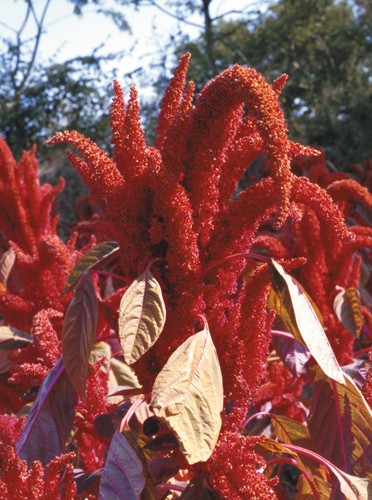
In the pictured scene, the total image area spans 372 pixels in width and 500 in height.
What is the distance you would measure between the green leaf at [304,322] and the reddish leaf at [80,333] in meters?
0.28

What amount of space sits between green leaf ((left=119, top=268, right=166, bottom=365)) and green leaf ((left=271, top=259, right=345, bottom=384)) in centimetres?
17

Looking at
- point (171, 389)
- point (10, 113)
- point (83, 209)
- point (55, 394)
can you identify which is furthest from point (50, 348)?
point (10, 113)

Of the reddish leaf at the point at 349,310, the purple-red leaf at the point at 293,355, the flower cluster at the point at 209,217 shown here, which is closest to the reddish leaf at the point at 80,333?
the flower cluster at the point at 209,217

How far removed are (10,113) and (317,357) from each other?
21.6 ft

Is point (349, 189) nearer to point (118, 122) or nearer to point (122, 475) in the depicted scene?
point (118, 122)

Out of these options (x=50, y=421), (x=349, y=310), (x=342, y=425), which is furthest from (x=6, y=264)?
(x=342, y=425)

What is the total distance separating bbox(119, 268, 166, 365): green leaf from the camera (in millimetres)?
897

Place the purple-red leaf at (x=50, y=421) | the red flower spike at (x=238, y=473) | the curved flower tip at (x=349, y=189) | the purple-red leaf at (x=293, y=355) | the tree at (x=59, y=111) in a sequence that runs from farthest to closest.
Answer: the tree at (x=59, y=111) < the curved flower tip at (x=349, y=189) < the purple-red leaf at (x=293, y=355) < the purple-red leaf at (x=50, y=421) < the red flower spike at (x=238, y=473)

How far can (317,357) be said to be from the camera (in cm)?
92

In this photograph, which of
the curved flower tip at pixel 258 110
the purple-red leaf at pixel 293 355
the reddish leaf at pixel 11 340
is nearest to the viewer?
the curved flower tip at pixel 258 110

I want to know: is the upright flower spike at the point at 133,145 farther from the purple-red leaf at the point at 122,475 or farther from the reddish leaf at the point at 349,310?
the reddish leaf at the point at 349,310

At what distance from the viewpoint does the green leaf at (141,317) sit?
897mm

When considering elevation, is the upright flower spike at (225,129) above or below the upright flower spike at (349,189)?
below

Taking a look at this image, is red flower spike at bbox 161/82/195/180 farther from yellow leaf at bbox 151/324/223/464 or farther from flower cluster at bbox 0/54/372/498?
yellow leaf at bbox 151/324/223/464
